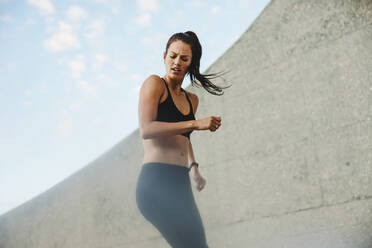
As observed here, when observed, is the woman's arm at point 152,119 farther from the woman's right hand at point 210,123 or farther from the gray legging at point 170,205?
the gray legging at point 170,205

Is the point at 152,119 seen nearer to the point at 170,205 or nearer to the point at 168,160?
the point at 168,160

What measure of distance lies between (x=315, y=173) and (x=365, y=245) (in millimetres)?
733

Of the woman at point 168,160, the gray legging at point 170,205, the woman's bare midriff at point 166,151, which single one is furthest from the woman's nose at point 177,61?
the gray legging at point 170,205

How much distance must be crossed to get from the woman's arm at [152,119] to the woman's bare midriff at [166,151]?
0.35 ft

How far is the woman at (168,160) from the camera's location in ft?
6.23

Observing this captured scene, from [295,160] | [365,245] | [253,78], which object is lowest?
[365,245]

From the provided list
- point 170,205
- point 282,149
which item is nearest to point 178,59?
point 170,205

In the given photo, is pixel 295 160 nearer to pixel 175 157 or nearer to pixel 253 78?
pixel 253 78

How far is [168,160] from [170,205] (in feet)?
0.79

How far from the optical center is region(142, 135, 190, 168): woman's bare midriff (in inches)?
80.2

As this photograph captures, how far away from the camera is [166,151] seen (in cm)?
205

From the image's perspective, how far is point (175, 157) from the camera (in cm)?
207

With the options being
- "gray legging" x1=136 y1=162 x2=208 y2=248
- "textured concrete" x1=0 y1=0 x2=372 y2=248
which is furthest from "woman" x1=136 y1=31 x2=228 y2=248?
"textured concrete" x1=0 y1=0 x2=372 y2=248

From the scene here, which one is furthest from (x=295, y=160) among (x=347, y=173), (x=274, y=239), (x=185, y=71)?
(x=185, y=71)
